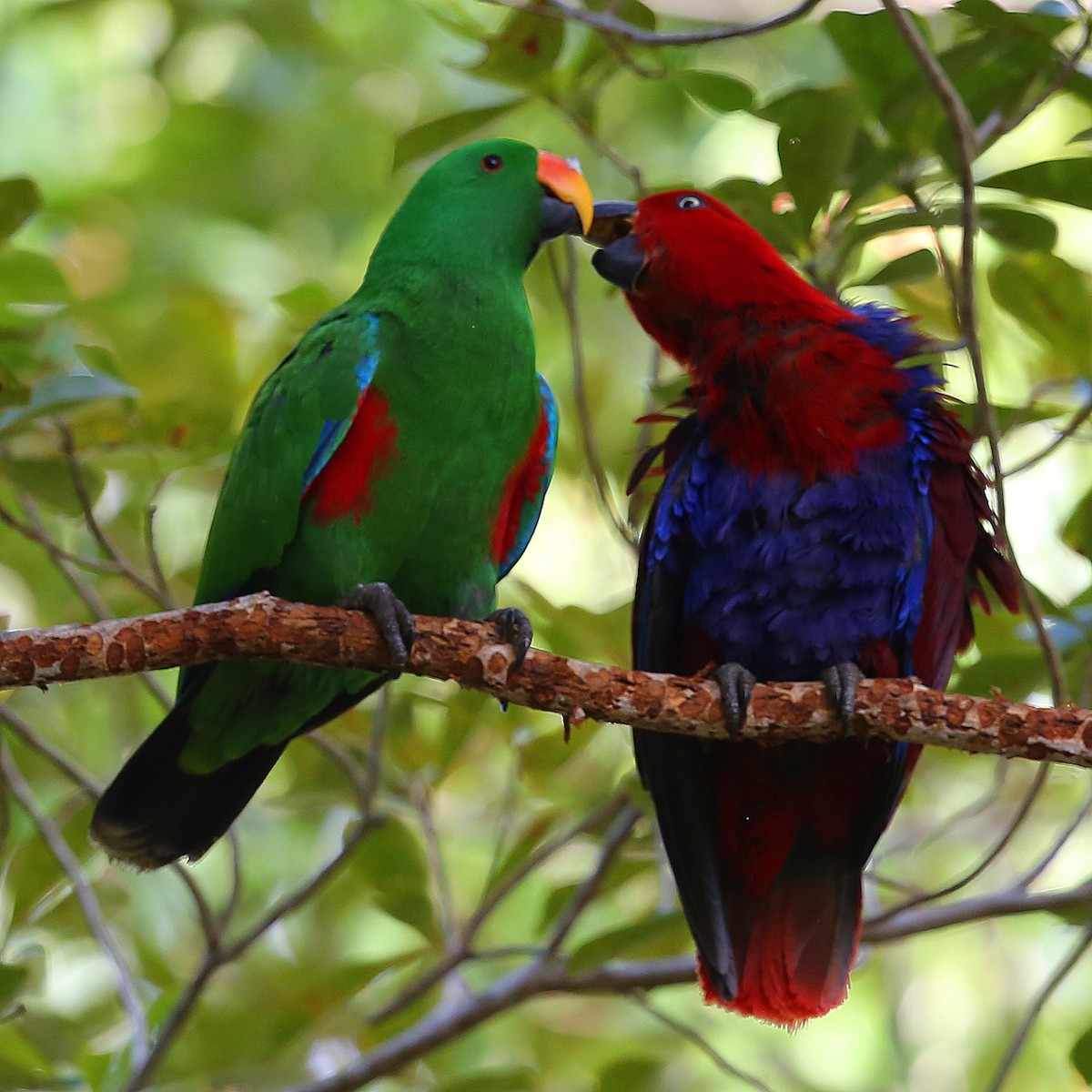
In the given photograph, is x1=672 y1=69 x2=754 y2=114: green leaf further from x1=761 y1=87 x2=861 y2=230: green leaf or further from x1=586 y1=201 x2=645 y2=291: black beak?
x1=586 y1=201 x2=645 y2=291: black beak

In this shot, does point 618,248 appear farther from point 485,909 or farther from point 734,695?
point 485,909

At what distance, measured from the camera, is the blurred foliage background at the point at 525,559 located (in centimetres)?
286

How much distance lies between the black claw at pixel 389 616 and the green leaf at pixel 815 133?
47.0 inches

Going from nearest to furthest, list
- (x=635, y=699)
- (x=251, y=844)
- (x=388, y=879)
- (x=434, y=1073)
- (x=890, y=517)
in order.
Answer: (x=635, y=699) → (x=890, y=517) → (x=388, y=879) → (x=434, y=1073) → (x=251, y=844)

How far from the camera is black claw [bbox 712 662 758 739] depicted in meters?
2.31

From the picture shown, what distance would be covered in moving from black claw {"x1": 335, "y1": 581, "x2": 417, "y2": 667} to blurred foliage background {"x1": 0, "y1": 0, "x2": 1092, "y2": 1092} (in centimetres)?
52

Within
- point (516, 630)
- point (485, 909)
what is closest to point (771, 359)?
point (516, 630)

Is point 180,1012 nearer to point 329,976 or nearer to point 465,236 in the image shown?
point 329,976

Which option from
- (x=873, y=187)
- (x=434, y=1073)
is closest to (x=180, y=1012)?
(x=434, y=1073)

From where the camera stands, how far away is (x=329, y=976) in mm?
3326

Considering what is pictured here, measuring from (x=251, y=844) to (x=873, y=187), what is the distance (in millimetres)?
3516

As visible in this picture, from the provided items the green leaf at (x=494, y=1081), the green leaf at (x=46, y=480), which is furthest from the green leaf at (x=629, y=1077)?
the green leaf at (x=46, y=480)

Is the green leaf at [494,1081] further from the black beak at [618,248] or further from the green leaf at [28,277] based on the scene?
the green leaf at [28,277]

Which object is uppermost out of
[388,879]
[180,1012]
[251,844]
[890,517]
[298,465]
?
[251,844]
